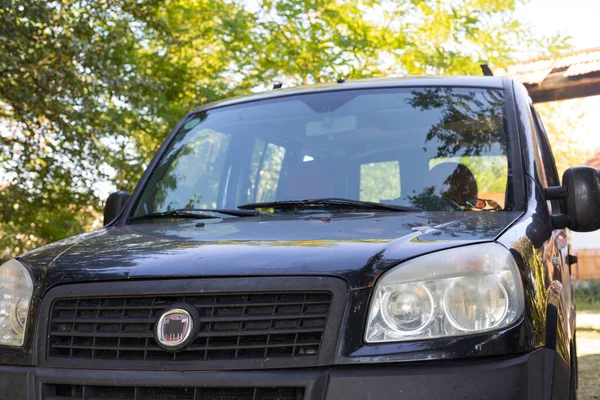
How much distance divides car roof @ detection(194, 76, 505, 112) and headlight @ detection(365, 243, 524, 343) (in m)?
1.70

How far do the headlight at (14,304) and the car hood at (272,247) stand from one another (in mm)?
51

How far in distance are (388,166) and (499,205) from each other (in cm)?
60

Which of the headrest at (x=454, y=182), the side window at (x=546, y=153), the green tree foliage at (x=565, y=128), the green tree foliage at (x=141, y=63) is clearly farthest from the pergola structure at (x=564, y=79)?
the green tree foliage at (x=565, y=128)

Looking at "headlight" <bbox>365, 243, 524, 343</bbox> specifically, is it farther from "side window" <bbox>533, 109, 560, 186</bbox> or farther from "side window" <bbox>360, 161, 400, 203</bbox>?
"side window" <bbox>533, 109, 560, 186</bbox>

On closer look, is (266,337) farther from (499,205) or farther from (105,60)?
(105,60)

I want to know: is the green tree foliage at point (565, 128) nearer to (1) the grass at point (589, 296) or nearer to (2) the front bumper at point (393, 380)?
Answer: (1) the grass at point (589, 296)

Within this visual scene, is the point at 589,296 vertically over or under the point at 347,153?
under

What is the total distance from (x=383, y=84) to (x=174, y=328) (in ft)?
6.69

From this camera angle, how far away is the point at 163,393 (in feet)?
8.22

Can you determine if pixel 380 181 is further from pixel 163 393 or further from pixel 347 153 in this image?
pixel 163 393

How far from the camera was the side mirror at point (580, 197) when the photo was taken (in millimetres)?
3258

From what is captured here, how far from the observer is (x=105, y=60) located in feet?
38.2

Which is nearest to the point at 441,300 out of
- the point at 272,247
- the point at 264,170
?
the point at 272,247

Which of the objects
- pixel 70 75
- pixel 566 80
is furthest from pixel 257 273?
pixel 566 80
